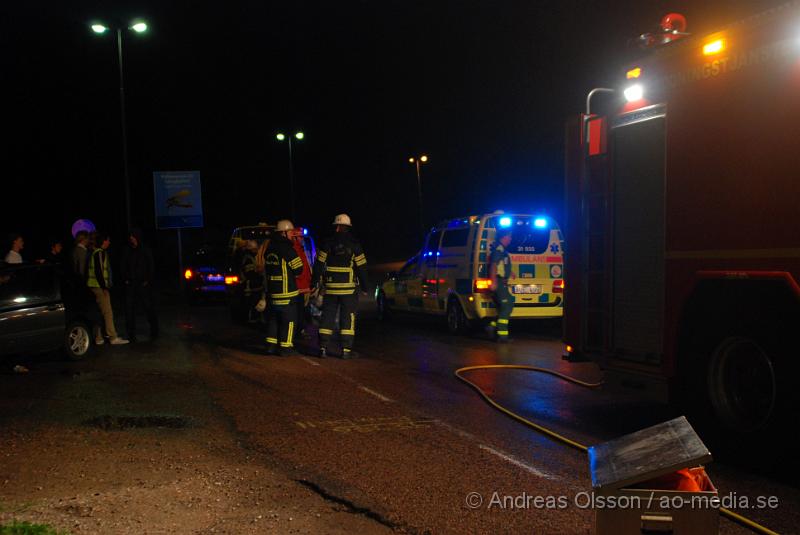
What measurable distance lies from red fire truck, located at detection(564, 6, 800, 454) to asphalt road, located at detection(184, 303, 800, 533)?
641 mm

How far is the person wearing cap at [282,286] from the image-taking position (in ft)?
35.9

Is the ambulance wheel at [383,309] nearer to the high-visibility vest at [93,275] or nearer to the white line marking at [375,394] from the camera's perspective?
the high-visibility vest at [93,275]

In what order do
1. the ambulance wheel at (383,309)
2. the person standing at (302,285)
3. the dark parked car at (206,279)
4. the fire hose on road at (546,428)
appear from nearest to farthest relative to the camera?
1. the fire hose on road at (546,428)
2. the person standing at (302,285)
3. the ambulance wheel at (383,309)
4. the dark parked car at (206,279)

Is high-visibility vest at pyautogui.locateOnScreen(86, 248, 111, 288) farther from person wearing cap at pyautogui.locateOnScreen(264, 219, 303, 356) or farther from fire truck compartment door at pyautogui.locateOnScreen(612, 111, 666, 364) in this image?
fire truck compartment door at pyautogui.locateOnScreen(612, 111, 666, 364)

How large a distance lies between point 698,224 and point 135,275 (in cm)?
950

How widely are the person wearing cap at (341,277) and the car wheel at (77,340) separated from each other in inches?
134

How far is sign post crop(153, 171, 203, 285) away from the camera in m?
31.0

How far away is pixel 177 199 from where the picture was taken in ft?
103

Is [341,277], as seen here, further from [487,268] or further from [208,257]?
[208,257]

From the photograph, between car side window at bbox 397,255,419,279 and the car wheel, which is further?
car side window at bbox 397,255,419,279

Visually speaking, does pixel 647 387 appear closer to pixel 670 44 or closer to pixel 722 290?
pixel 722 290

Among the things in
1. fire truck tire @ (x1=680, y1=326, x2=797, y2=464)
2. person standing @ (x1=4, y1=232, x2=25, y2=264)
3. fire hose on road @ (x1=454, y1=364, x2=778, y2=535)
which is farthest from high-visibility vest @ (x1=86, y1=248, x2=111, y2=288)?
fire truck tire @ (x1=680, y1=326, x2=797, y2=464)

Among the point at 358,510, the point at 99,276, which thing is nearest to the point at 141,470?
Result: the point at 358,510

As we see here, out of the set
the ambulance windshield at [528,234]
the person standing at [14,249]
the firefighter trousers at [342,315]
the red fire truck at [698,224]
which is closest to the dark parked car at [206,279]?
the person standing at [14,249]
